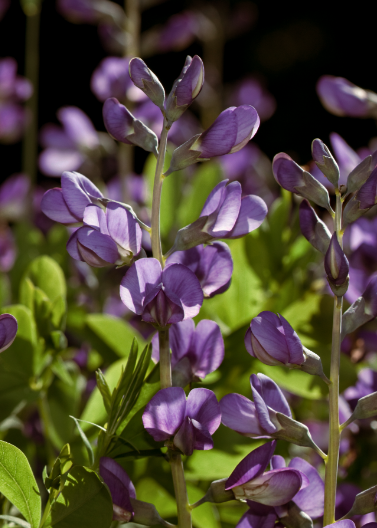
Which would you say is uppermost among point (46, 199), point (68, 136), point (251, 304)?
point (46, 199)

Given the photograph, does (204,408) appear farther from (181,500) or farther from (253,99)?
(253,99)

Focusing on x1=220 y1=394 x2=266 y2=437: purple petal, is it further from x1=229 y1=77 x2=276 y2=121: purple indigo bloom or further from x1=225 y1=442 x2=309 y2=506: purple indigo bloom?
x1=229 y1=77 x2=276 y2=121: purple indigo bloom

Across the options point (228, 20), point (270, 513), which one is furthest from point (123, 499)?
point (228, 20)

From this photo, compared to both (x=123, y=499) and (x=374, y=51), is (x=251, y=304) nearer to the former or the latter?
(x=123, y=499)

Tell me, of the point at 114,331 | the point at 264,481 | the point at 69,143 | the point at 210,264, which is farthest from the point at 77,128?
the point at 264,481

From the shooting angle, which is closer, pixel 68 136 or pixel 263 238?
pixel 263 238

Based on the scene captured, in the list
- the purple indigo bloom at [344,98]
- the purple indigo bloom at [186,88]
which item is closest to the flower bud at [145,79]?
the purple indigo bloom at [186,88]
